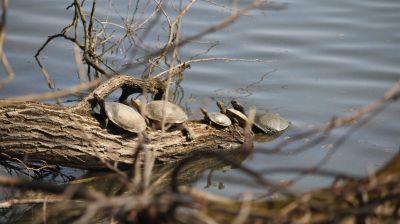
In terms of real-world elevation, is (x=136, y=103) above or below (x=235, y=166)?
below

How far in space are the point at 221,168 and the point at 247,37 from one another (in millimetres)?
2488

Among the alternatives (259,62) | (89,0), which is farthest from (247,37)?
(89,0)

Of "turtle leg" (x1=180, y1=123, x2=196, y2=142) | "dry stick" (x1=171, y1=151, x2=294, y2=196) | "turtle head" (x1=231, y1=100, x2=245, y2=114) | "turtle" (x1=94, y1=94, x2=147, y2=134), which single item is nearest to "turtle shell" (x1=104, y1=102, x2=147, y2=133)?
"turtle" (x1=94, y1=94, x2=147, y2=134)

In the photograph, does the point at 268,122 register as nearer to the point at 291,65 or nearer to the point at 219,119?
the point at 219,119

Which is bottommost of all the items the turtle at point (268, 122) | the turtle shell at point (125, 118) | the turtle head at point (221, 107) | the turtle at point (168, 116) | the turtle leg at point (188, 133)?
the turtle at point (268, 122)

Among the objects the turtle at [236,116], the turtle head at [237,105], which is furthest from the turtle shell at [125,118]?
the turtle head at [237,105]

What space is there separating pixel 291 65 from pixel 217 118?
1.62 m

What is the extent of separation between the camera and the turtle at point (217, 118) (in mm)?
5223

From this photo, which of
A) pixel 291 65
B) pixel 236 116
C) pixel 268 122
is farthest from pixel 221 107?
pixel 291 65

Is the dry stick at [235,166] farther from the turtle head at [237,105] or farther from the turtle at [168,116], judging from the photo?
the turtle head at [237,105]

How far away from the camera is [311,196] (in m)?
2.03

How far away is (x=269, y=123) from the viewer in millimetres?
5500

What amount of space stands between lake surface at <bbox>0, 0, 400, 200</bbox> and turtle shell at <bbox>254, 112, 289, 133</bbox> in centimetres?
9

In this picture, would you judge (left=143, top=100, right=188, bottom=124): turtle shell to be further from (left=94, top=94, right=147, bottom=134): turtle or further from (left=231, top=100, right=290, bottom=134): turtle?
(left=231, top=100, right=290, bottom=134): turtle
